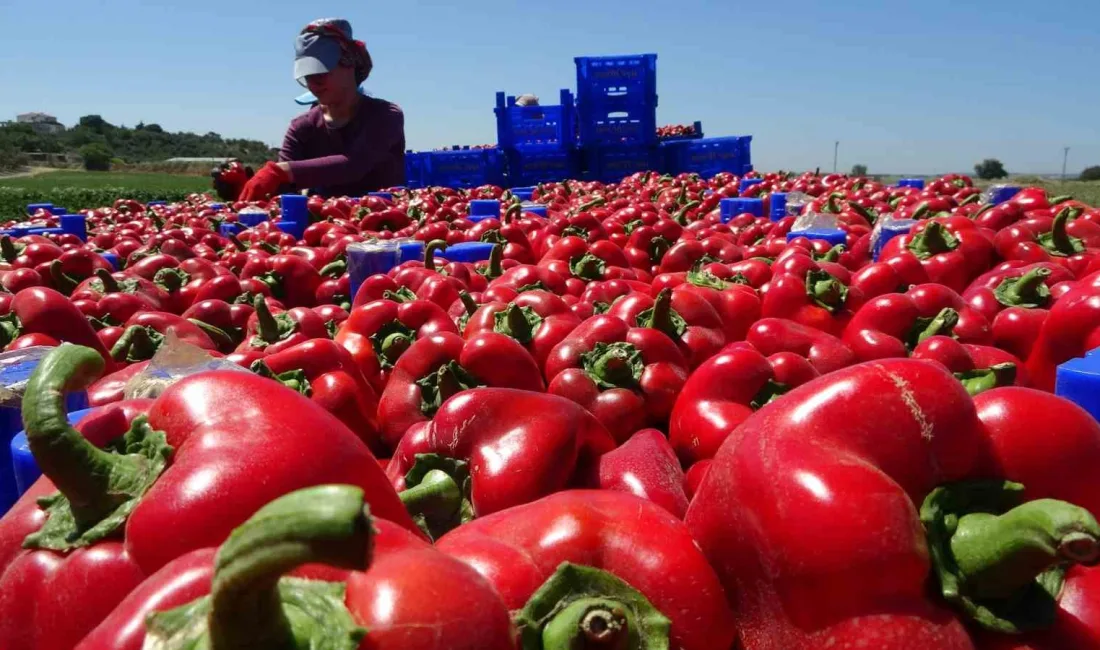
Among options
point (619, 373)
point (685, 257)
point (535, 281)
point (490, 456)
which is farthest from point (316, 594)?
point (685, 257)

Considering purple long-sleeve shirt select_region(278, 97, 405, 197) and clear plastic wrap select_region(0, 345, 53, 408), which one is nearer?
clear plastic wrap select_region(0, 345, 53, 408)

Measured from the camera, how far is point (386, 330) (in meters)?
3.02

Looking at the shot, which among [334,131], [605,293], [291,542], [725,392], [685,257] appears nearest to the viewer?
[291,542]

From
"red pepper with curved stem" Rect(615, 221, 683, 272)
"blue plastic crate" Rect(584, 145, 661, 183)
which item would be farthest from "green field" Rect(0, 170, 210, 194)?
"red pepper with curved stem" Rect(615, 221, 683, 272)

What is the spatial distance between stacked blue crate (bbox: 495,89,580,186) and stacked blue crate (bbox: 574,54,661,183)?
1.17 ft

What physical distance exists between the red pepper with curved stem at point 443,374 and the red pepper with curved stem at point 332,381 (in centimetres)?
9

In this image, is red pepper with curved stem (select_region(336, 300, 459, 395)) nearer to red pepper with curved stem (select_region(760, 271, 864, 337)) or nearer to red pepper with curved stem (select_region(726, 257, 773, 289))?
red pepper with curved stem (select_region(760, 271, 864, 337))

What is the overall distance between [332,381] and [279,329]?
87cm

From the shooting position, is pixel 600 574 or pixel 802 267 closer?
pixel 600 574

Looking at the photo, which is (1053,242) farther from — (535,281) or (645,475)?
(645,475)

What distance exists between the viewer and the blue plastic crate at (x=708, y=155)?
1359 cm

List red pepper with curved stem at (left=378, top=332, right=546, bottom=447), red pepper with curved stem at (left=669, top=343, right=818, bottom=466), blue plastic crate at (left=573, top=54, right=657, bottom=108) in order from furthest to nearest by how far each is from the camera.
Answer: blue plastic crate at (left=573, top=54, right=657, bottom=108) < red pepper with curved stem at (left=378, top=332, right=546, bottom=447) < red pepper with curved stem at (left=669, top=343, right=818, bottom=466)

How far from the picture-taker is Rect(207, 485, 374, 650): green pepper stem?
2.04 ft

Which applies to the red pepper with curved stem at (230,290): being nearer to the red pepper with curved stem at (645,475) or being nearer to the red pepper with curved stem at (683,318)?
the red pepper with curved stem at (683,318)
